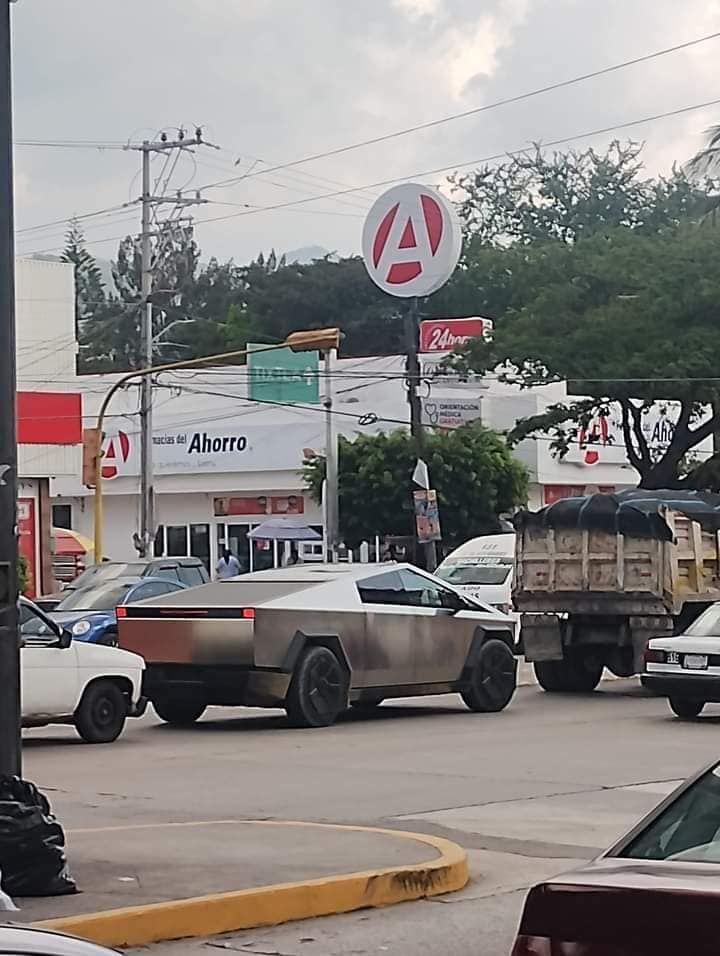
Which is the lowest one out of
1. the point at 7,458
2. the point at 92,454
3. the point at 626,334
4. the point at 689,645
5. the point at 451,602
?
the point at 689,645

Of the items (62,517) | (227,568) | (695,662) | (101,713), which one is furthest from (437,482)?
(101,713)

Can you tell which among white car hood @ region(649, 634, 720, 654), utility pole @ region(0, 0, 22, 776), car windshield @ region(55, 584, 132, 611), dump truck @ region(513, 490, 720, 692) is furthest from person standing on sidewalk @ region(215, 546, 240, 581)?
utility pole @ region(0, 0, 22, 776)

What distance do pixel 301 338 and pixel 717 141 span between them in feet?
28.7

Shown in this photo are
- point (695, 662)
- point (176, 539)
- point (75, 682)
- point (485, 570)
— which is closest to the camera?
point (75, 682)

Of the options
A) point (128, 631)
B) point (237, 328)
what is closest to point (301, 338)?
point (128, 631)

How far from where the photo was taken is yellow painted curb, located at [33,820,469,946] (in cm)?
846

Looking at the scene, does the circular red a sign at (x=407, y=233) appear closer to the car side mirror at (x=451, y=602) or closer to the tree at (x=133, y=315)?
the car side mirror at (x=451, y=602)

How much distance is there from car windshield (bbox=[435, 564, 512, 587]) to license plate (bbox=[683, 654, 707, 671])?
39.9 ft

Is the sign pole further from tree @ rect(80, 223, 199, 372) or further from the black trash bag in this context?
tree @ rect(80, 223, 199, 372)

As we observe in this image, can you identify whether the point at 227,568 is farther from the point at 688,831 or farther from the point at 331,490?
the point at 688,831

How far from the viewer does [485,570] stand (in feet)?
109

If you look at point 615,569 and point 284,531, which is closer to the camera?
point 615,569

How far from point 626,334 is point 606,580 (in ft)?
61.4

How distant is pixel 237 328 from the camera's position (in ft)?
311
